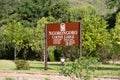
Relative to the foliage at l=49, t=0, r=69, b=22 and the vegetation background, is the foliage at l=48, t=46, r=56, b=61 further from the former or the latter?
the foliage at l=49, t=0, r=69, b=22

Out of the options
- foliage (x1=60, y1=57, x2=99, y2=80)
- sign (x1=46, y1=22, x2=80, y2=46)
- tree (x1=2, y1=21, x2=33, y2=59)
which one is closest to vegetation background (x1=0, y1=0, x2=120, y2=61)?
tree (x1=2, y1=21, x2=33, y2=59)

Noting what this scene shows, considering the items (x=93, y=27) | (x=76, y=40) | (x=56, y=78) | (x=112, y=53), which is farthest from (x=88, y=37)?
(x=56, y=78)

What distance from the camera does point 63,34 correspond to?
25.3 m

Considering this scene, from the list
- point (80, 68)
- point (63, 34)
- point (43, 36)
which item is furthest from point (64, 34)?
point (43, 36)

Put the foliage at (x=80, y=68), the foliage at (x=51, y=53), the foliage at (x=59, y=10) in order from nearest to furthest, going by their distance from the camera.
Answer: the foliage at (x=80, y=68), the foliage at (x=51, y=53), the foliage at (x=59, y=10)

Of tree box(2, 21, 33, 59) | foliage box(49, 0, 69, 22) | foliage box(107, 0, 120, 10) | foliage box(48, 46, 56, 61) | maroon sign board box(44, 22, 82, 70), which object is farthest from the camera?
foliage box(49, 0, 69, 22)

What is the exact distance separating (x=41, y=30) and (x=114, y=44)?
1098 cm

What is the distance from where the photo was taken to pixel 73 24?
976 inches

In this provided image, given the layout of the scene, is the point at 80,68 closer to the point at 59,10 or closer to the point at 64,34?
the point at 64,34

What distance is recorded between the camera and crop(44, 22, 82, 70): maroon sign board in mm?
24750

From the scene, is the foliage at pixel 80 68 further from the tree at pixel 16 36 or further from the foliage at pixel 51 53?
the tree at pixel 16 36

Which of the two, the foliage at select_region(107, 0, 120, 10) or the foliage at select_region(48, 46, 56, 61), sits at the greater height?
the foliage at select_region(107, 0, 120, 10)

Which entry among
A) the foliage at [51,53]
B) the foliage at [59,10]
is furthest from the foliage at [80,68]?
the foliage at [59,10]

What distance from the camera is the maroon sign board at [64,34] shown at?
24.8 meters
